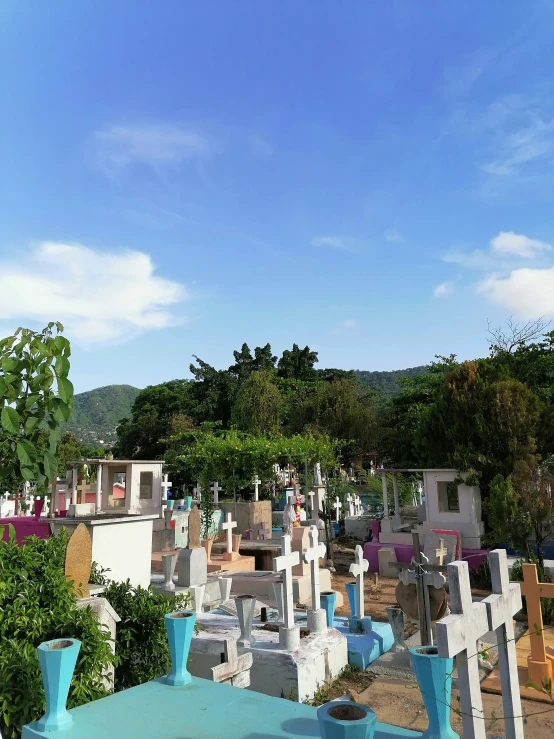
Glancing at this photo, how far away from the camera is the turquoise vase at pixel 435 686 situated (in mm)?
2877

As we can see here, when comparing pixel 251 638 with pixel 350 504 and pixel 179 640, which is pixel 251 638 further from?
pixel 350 504

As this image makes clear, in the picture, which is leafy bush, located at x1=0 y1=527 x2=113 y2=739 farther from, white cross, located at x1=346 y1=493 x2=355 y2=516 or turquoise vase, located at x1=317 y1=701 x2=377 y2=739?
white cross, located at x1=346 y1=493 x2=355 y2=516

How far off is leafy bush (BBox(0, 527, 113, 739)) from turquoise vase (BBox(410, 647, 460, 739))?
2.24 m

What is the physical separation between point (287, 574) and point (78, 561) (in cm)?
289

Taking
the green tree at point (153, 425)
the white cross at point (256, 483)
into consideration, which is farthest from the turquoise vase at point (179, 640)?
the green tree at point (153, 425)

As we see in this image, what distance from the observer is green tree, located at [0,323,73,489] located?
3.12 meters

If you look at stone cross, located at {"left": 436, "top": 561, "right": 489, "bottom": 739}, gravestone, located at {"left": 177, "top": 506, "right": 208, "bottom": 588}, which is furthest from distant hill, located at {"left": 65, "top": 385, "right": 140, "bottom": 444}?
stone cross, located at {"left": 436, "top": 561, "right": 489, "bottom": 739}

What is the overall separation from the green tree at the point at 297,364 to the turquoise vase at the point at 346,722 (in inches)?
1701

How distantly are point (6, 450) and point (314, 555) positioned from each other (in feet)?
16.8

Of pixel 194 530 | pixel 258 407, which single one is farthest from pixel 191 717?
pixel 258 407

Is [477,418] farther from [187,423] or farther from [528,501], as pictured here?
[187,423]

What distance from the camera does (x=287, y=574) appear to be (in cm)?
660

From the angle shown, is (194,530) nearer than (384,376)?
Yes

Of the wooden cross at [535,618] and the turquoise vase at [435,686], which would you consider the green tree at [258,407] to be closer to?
the wooden cross at [535,618]
